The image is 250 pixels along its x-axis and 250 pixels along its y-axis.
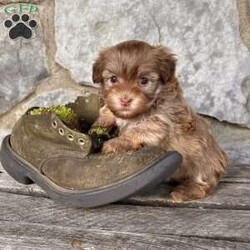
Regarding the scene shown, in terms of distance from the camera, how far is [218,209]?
6.81 feet

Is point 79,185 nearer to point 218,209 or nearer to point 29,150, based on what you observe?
point 29,150

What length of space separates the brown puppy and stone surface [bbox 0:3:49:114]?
800mm

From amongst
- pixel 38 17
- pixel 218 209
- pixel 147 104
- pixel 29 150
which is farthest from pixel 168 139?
pixel 38 17

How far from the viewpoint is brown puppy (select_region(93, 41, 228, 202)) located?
2.15m

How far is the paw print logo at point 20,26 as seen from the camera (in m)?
3.00

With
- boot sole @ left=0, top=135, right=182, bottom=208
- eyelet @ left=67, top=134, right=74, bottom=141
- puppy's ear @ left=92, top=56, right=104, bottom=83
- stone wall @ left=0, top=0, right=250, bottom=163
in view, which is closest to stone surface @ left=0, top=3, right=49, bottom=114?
stone wall @ left=0, top=0, right=250, bottom=163

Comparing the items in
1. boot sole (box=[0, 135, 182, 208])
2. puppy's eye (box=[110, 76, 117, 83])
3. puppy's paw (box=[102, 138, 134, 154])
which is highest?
puppy's eye (box=[110, 76, 117, 83])

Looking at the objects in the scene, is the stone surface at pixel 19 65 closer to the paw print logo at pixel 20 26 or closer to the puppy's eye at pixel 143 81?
the paw print logo at pixel 20 26

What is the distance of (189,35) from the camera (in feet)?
9.50

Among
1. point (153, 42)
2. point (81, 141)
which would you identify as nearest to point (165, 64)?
point (81, 141)

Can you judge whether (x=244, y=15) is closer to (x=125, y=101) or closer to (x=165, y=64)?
(x=165, y=64)

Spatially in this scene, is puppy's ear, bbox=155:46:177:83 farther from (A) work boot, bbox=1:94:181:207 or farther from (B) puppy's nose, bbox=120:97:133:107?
(A) work boot, bbox=1:94:181:207

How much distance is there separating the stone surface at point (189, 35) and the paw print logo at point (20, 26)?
0.45ft

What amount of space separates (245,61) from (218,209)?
1.01 metres
